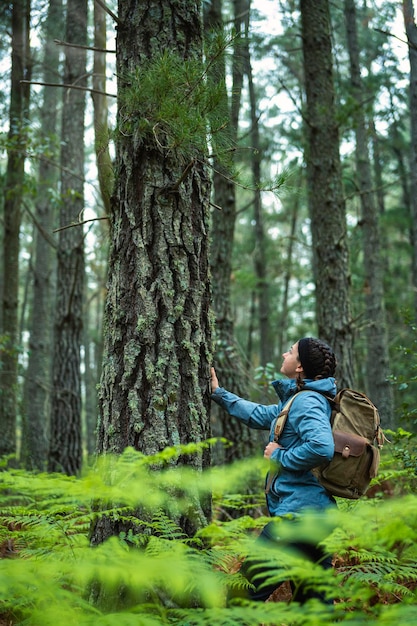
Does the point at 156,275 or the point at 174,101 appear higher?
the point at 174,101

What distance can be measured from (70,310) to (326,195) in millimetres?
4259

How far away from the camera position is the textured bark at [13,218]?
8398 mm

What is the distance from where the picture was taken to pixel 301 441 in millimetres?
3350

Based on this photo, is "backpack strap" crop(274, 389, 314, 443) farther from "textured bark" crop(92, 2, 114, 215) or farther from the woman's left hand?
"textured bark" crop(92, 2, 114, 215)

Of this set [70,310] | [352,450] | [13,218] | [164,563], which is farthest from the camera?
[13,218]

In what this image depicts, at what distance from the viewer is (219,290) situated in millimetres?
7766

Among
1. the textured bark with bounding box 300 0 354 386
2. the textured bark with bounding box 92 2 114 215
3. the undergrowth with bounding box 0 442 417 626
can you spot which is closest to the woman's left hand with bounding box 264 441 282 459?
the undergrowth with bounding box 0 442 417 626

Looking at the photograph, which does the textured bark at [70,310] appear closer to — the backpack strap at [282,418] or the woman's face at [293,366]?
the woman's face at [293,366]

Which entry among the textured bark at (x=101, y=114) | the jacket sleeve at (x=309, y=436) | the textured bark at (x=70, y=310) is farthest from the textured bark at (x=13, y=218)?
the jacket sleeve at (x=309, y=436)

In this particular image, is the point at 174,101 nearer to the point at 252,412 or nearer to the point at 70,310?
the point at 252,412

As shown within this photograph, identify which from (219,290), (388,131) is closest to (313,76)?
(219,290)

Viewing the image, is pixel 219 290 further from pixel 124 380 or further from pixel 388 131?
pixel 388 131

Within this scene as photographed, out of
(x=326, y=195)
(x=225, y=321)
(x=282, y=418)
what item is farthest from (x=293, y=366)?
(x=326, y=195)

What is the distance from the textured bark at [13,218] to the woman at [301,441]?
556 centimetres
